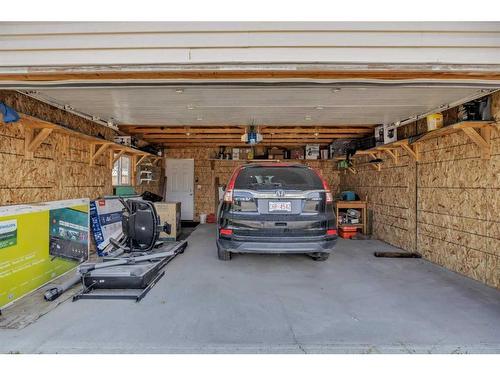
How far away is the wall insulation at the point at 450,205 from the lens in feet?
10.4

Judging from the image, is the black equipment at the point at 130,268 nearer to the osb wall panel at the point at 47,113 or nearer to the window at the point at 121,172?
the osb wall panel at the point at 47,113

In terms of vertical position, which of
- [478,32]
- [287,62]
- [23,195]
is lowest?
[23,195]

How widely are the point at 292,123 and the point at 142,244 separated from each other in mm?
3321

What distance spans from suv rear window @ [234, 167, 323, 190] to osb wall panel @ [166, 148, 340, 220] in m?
5.07

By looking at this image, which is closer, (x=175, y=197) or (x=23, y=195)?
(x=23, y=195)

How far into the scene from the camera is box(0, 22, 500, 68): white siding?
80.4 inches

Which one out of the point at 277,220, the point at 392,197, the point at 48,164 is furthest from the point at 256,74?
the point at 392,197

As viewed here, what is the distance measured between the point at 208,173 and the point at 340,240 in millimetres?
4990

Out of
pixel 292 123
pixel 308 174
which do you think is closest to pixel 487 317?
pixel 308 174

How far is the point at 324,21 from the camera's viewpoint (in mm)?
2020

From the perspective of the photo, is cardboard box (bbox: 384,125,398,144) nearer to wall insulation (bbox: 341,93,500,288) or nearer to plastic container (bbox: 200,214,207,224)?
wall insulation (bbox: 341,93,500,288)

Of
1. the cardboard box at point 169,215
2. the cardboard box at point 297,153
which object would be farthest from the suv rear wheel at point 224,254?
the cardboard box at point 297,153

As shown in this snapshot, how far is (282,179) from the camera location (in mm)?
3975

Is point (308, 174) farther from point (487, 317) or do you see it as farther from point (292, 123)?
point (487, 317)
